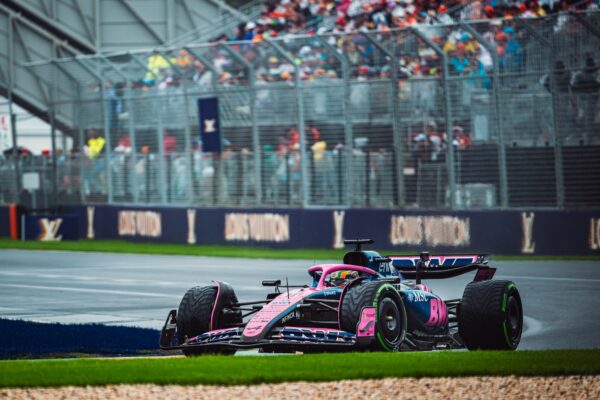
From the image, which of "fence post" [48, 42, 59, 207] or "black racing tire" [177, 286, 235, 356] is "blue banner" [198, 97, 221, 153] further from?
"black racing tire" [177, 286, 235, 356]

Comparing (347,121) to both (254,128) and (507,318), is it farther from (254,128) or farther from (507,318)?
(507,318)

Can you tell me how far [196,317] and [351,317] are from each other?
1445mm

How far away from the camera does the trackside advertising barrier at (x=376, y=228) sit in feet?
73.4

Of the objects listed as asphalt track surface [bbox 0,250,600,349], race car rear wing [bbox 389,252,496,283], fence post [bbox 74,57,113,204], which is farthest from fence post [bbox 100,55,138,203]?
race car rear wing [bbox 389,252,496,283]

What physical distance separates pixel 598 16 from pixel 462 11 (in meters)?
8.84

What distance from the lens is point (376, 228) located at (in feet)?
81.3

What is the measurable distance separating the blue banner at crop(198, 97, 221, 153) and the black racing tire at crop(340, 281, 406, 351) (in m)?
17.5

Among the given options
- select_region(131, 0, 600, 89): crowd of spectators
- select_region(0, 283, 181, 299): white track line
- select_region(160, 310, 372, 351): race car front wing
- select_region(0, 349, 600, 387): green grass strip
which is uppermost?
select_region(131, 0, 600, 89): crowd of spectators

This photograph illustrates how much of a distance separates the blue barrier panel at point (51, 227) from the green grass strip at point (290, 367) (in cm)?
2199

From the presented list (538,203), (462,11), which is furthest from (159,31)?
(538,203)

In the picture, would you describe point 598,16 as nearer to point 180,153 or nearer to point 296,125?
point 296,125

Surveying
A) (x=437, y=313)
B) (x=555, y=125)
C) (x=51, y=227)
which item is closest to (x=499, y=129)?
(x=555, y=125)

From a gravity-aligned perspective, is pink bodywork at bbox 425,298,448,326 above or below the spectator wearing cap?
below

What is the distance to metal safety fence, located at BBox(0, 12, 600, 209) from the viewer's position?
72.5 ft
